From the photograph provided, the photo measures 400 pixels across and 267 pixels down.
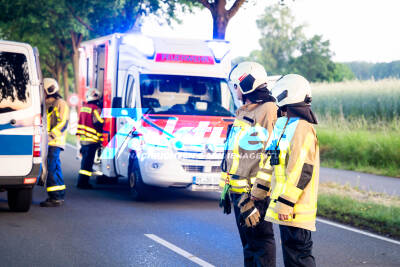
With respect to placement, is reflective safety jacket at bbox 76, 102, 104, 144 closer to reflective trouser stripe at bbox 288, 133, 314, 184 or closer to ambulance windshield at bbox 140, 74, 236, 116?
ambulance windshield at bbox 140, 74, 236, 116

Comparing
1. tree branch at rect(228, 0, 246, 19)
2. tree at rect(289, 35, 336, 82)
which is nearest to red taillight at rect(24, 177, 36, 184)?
tree branch at rect(228, 0, 246, 19)

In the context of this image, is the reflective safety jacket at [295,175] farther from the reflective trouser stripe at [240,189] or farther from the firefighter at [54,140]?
the firefighter at [54,140]

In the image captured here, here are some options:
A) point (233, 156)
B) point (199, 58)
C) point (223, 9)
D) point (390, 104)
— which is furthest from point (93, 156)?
point (390, 104)

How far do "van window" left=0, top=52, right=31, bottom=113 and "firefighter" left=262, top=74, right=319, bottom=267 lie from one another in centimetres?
479

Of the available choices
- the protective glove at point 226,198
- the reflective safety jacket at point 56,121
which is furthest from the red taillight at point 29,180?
the protective glove at point 226,198

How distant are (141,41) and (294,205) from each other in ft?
22.9

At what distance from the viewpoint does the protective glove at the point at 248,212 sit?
4.70 m

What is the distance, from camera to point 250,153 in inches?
196

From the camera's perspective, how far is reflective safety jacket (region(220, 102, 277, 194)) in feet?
16.3

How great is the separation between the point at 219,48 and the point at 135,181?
289 centimetres

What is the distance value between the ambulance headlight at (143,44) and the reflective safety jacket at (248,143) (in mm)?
5945

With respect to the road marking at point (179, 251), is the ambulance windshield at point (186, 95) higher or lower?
higher

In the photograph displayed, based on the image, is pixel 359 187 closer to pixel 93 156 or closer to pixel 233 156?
pixel 93 156

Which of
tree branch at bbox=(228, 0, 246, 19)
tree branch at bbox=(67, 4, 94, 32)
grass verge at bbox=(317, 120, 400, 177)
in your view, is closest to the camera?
Result: tree branch at bbox=(228, 0, 246, 19)
